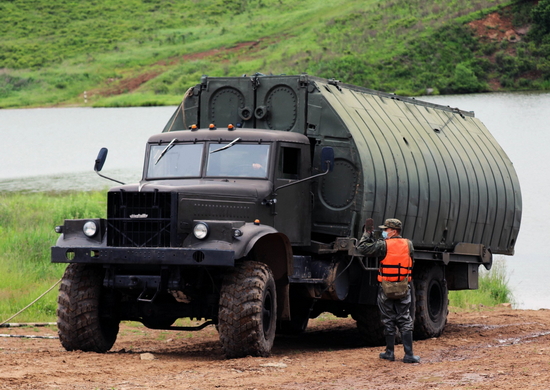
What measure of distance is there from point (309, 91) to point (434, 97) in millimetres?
23153

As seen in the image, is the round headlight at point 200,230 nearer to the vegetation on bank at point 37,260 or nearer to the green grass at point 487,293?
the vegetation on bank at point 37,260

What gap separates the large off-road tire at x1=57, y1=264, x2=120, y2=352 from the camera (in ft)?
37.2

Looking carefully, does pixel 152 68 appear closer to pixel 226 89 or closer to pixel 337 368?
pixel 226 89

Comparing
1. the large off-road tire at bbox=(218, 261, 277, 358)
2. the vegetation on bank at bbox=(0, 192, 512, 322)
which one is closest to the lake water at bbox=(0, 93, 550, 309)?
the vegetation on bank at bbox=(0, 192, 512, 322)

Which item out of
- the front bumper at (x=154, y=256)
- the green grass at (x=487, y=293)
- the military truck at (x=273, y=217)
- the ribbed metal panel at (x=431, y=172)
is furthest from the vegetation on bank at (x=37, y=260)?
the front bumper at (x=154, y=256)

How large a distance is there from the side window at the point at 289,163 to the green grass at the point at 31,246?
19.0ft

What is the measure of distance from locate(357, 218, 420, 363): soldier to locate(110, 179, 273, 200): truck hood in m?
1.51

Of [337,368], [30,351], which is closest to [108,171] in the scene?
[30,351]

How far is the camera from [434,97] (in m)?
35.7

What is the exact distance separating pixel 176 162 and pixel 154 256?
2076 millimetres

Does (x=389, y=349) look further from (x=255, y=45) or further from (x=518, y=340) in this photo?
(x=255, y=45)

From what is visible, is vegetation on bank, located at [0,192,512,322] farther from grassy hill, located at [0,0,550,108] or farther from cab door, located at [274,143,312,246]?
grassy hill, located at [0,0,550,108]

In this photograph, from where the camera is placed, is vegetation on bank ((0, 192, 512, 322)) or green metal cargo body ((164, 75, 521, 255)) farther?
vegetation on bank ((0, 192, 512, 322))

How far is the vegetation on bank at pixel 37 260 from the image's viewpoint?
1658 cm
